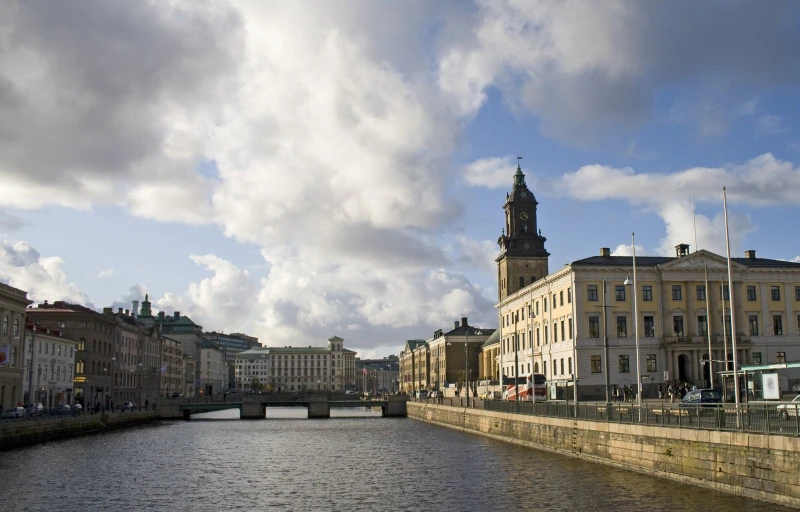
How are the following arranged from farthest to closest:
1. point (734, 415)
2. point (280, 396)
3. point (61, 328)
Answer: point (280, 396) → point (61, 328) → point (734, 415)

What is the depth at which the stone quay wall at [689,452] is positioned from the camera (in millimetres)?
30003

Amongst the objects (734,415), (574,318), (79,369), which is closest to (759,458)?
(734,415)

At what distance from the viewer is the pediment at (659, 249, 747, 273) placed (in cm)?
9256

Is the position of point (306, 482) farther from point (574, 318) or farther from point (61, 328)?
point (61, 328)

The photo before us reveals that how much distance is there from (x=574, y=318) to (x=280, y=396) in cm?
6863

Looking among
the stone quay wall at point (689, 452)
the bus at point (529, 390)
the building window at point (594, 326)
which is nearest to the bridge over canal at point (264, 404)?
the bus at point (529, 390)

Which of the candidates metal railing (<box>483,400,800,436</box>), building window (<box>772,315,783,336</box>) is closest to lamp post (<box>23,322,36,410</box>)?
metal railing (<box>483,400,800,436</box>)

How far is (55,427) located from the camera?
244ft

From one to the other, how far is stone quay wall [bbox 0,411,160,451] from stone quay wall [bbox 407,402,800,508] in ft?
131

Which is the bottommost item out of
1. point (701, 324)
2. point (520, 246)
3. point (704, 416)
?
point (704, 416)

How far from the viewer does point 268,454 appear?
205ft

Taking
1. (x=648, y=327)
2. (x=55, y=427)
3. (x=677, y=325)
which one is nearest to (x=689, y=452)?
(x=648, y=327)

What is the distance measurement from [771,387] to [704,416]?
7.47 m

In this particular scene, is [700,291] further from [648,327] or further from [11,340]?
[11,340]
